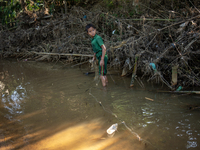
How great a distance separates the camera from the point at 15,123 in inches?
110

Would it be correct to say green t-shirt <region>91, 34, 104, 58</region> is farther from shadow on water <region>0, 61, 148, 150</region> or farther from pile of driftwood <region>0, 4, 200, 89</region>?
shadow on water <region>0, 61, 148, 150</region>

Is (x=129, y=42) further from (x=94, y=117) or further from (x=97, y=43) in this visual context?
(x=94, y=117)

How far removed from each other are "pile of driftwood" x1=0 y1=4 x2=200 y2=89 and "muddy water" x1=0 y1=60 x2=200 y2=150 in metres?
0.65

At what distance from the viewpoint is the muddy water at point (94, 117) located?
218 centimetres

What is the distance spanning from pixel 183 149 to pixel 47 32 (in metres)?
7.73

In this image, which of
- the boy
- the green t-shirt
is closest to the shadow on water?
the boy

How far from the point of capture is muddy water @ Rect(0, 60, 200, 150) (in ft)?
7.15

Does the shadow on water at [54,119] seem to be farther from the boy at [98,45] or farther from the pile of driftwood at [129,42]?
the pile of driftwood at [129,42]

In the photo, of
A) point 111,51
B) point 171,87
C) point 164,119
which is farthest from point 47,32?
point 164,119

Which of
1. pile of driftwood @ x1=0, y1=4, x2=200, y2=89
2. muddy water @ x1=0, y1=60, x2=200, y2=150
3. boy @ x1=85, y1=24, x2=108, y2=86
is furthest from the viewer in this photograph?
pile of driftwood @ x1=0, y1=4, x2=200, y2=89

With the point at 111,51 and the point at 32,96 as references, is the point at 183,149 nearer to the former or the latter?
the point at 32,96

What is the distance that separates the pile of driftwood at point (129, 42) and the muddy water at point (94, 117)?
0.65 meters

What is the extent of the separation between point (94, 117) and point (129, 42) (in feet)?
9.05

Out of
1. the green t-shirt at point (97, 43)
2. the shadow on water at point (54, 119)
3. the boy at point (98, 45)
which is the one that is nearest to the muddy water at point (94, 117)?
the shadow on water at point (54, 119)
